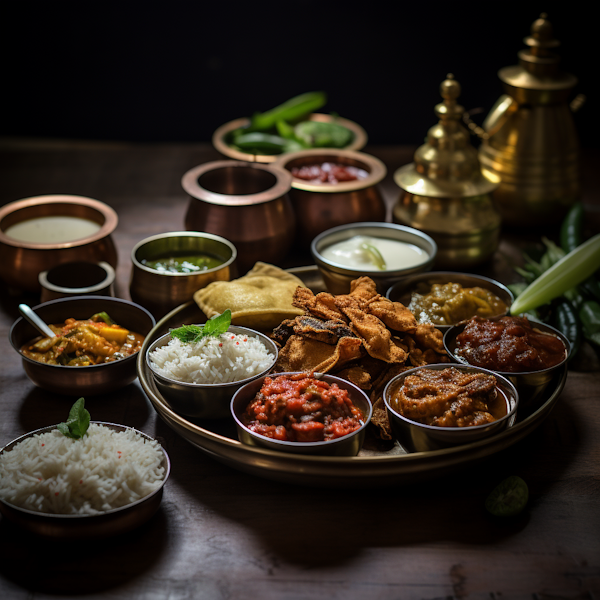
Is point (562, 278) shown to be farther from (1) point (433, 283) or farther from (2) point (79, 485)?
(2) point (79, 485)

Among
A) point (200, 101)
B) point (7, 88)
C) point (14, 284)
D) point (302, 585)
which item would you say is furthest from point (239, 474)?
point (7, 88)

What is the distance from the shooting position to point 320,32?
5.16 m

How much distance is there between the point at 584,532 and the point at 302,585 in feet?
2.77

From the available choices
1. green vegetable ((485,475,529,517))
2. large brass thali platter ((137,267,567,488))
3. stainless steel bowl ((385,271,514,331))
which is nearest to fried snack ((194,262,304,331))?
stainless steel bowl ((385,271,514,331))

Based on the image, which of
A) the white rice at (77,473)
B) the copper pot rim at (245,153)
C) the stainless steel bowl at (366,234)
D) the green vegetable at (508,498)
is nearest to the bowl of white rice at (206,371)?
the white rice at (77,473)

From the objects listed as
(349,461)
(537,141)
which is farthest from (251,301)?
(537,141)

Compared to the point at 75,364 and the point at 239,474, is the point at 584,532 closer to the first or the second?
the point at 239,474

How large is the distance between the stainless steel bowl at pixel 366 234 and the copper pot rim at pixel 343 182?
0.22 m

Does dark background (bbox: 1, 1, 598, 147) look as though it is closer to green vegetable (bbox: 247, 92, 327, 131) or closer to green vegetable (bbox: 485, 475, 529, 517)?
green vegetable (bbox: 247, 92, 327, 131)

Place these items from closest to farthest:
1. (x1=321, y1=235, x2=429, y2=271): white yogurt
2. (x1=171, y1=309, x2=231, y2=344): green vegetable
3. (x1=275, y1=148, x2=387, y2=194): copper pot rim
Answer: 1. (x1=171, y1=309, x2=231, y2=344): green vegetable
2. (x1=321, y1=235, x2=429, y2=271): white yogurt
3. (x1=275, y1=148, x2=387, y2=194): copper pot rim

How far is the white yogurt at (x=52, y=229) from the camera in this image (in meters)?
3.18

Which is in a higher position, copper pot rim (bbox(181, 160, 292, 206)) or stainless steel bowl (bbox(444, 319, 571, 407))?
copper pot rim (bbox(181, 160, 292, 206))

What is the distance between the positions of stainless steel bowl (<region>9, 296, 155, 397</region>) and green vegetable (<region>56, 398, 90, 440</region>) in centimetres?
35

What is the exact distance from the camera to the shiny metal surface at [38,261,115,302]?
2.81 meters
